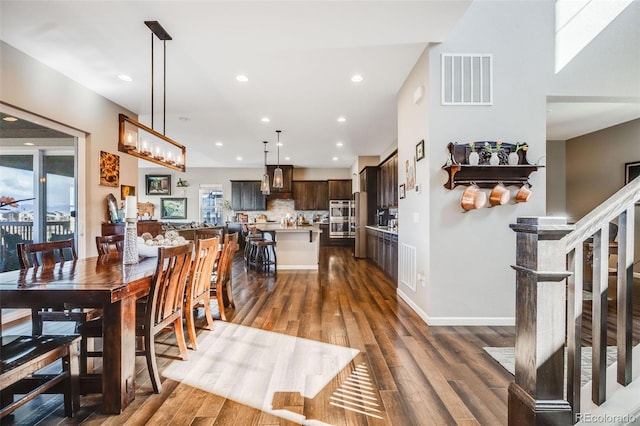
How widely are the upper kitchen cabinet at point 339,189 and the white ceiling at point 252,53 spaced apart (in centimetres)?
465

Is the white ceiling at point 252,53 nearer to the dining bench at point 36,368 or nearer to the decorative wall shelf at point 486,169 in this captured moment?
the decorative wall shelf at point 486,169

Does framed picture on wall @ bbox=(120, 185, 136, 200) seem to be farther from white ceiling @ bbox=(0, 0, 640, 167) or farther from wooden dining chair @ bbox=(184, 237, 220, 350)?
wooden dining chair @ bbox=(184, 237, 220, 350)

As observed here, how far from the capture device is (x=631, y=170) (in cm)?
546

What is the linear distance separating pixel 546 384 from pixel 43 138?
218 inches

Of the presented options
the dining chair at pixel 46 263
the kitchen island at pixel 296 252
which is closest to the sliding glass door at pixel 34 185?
the dining chair at pixel 46 263

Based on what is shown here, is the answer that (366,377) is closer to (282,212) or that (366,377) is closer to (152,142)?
(152,142)

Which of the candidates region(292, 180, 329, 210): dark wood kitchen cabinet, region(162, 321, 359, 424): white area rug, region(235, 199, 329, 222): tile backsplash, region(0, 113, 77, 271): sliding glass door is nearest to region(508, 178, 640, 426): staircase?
region(162, 321, 359, 424): white area rug

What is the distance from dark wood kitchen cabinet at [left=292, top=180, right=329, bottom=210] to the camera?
10.7 meters

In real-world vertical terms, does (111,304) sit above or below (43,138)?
below

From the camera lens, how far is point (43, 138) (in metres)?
4.01

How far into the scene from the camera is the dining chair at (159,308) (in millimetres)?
2012

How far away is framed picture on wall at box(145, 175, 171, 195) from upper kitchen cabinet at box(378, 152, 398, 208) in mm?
7449

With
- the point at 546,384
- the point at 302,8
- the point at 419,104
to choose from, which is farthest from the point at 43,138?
the point at 546,384

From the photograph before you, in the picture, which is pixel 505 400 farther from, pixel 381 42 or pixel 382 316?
pixel 381 42
